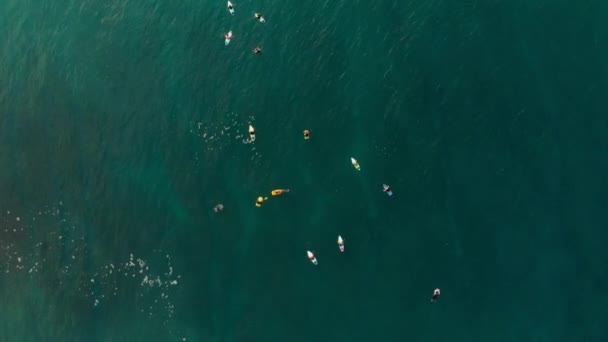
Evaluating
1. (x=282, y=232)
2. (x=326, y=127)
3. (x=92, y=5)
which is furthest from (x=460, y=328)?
(x=92, y=5)

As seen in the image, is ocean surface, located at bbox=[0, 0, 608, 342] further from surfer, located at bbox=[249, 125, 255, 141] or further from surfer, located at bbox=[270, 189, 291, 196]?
surfer, located at bbox=[249, 125, 255, 141]

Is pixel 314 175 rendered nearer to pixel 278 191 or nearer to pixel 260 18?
pixel 278 191

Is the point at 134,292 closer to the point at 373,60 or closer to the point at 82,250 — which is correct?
the point at 82,250

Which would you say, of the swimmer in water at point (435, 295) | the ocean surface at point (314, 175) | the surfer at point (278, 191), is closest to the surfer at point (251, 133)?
the ocean surface at point (314, 175)

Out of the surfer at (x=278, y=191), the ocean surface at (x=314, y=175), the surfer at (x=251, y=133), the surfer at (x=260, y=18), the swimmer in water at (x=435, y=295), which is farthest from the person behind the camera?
the surfer at (x=260, y=18)

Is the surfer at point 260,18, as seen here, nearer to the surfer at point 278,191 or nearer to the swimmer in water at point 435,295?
the surfer at point 278,191

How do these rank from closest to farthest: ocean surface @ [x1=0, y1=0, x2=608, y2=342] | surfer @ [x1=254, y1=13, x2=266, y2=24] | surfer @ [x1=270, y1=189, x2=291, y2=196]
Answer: ocean surface @ [x1=0, y1=0, x2=608, y2=342], surfer @ [x1=270, y1=189, x2=291, y2=196], surfer @ [x1=254, y1=13, x2=266, y2=24]

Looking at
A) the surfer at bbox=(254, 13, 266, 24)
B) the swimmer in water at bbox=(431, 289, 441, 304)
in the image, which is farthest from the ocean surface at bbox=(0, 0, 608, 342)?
the surfer at bbox=(254, 13, 266, 24)

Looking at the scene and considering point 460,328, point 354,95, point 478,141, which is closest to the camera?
point 460,328
